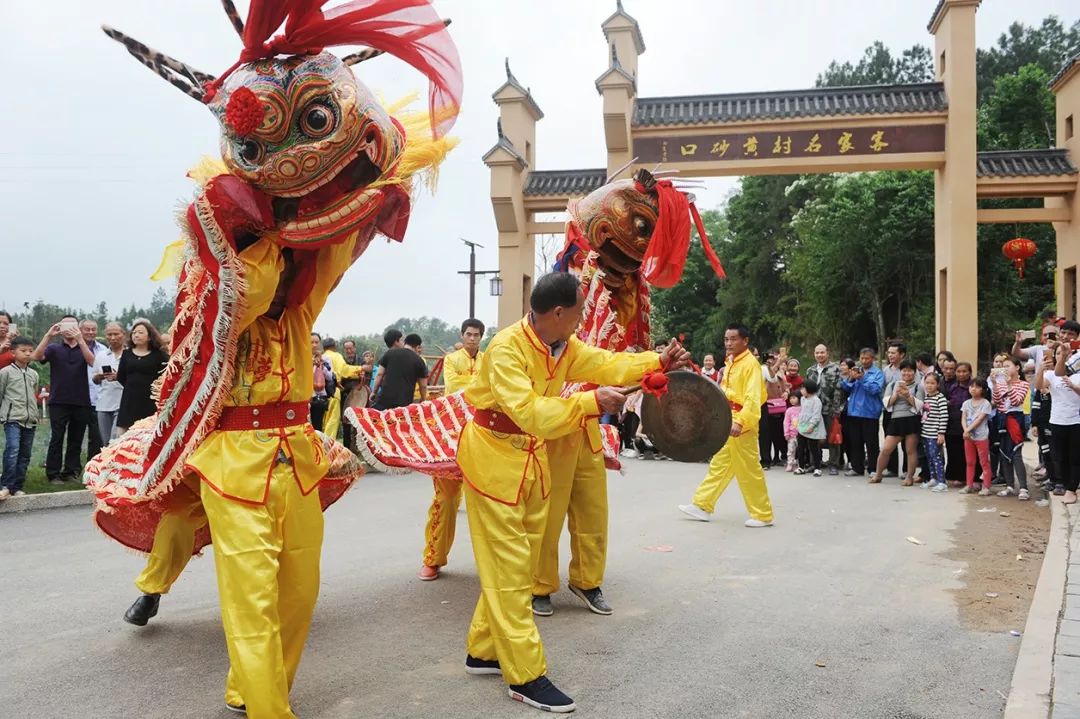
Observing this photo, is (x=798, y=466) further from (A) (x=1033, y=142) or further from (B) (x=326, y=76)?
(A) (x=1033, y=142)

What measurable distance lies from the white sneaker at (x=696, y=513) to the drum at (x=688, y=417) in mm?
4157

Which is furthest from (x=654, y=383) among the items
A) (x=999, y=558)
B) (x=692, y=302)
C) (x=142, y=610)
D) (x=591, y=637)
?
(x=692, y=302)

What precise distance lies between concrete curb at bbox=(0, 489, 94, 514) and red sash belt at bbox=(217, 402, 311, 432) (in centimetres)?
513

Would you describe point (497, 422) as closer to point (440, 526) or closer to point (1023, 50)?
point (440, 526)

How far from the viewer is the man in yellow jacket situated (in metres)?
3.37

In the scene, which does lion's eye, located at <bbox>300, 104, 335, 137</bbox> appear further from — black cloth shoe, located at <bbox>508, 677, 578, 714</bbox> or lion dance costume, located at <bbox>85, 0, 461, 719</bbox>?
black cloth shoe, located at <bbox>508, 677, 578, 714</bbox>

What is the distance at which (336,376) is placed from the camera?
10438 millimetres

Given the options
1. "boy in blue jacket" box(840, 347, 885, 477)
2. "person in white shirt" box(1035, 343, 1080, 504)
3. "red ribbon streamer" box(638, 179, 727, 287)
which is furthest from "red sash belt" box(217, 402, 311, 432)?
"boy in blue jacket" box(840, 347, 885, 477)

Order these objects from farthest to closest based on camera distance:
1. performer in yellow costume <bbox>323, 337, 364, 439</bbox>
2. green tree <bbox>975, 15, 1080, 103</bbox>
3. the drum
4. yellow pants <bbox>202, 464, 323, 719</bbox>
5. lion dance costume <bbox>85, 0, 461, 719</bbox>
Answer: green tree <bbox>975, 15, 1080, 103</bbox>, performer in yellow costume <bbox>323, 337, 364, 439</bbox>, the drum, lion dance costume <bbox>85, 0, 461, 719</bbox>, yellow pants <bbox>202, 464, 323, 719</bbox>

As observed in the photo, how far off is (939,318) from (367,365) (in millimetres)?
11181

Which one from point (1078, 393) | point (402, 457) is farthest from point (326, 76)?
point (1078, 393)

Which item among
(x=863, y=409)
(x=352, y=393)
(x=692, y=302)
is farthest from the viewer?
(x=692, y=302)

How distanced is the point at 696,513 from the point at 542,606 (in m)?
3.32

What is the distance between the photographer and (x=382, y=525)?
24.0 ft
